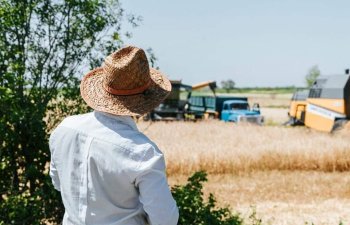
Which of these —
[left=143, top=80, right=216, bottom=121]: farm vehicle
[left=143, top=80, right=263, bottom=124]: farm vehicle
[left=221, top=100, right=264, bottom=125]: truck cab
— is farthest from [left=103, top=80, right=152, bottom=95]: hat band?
[left=143, top=80, right=216, bottom=121]: farm vehicle

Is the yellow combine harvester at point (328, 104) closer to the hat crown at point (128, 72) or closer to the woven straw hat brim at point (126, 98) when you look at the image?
the woven straw hat brim at point (126, 98)

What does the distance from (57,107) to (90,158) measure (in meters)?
3.30

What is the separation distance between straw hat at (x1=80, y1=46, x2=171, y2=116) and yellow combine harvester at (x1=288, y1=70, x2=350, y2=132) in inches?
688

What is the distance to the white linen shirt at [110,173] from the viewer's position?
1.95 metres

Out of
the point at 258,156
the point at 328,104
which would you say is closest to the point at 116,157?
the point at 258,156

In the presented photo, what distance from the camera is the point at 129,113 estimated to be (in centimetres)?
210

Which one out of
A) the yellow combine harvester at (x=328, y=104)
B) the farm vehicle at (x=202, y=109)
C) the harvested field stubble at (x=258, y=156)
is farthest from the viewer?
the farm vehicle at (x=202, y=109)

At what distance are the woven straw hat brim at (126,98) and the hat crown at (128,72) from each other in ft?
0.16

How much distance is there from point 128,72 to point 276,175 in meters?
9.98

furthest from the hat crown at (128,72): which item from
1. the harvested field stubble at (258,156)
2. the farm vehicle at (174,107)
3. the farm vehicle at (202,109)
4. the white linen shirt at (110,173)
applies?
the farm vehicle at (174,107)

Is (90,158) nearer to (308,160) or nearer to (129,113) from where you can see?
(129,113)

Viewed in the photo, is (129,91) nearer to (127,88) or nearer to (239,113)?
(127,88)

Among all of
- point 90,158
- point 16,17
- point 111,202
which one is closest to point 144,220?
point 111,202

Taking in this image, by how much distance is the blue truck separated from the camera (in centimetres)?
2396
